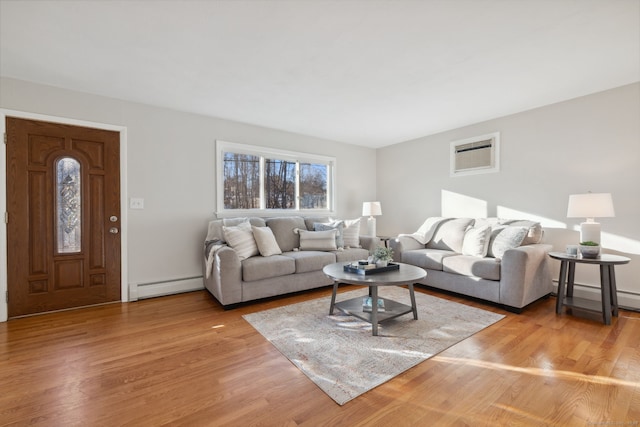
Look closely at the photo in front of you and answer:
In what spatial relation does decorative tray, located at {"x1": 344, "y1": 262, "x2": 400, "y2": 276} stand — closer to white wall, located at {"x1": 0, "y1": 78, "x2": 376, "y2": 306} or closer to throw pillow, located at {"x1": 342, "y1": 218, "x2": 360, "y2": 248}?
throw pillow, located at {"x1": 342, "y1": 218, "x2": 360, "y2": 248}

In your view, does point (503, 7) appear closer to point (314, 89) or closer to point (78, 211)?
point (314, 89)

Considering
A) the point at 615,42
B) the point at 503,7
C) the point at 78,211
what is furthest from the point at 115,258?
the point at 615,42

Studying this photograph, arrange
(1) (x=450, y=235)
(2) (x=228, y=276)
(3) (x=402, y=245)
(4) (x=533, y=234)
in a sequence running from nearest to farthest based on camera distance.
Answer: (2) (x=228, y=276) → (4) (x=533, y=234) → (1) (x=450, y=235) → (3) (x=402, y=245)

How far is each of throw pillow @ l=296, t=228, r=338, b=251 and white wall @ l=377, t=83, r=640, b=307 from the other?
75.5 inches

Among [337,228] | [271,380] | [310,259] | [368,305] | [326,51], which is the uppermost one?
[326,51]

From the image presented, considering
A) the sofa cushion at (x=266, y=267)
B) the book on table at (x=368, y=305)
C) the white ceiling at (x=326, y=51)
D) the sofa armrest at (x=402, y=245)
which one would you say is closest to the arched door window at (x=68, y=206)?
the white ceiling at (x=326, y=51)

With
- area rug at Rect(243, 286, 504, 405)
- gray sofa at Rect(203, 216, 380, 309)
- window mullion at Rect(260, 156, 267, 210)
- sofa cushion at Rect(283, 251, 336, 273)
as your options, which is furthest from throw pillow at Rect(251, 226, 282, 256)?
window mullion at Rect(260, 156, 267, 210)

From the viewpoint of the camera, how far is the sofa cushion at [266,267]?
3031 millimetres

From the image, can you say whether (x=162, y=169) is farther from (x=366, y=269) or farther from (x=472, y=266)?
(x=472, y=266)

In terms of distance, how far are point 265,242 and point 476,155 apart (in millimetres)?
3250

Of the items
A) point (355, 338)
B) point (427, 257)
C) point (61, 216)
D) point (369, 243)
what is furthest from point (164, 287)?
point (427, 257)

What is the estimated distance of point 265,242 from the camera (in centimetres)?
343

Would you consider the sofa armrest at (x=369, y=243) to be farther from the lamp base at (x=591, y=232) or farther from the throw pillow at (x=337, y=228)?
the lamp base at (x=591, y=232)

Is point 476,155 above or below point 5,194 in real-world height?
above
